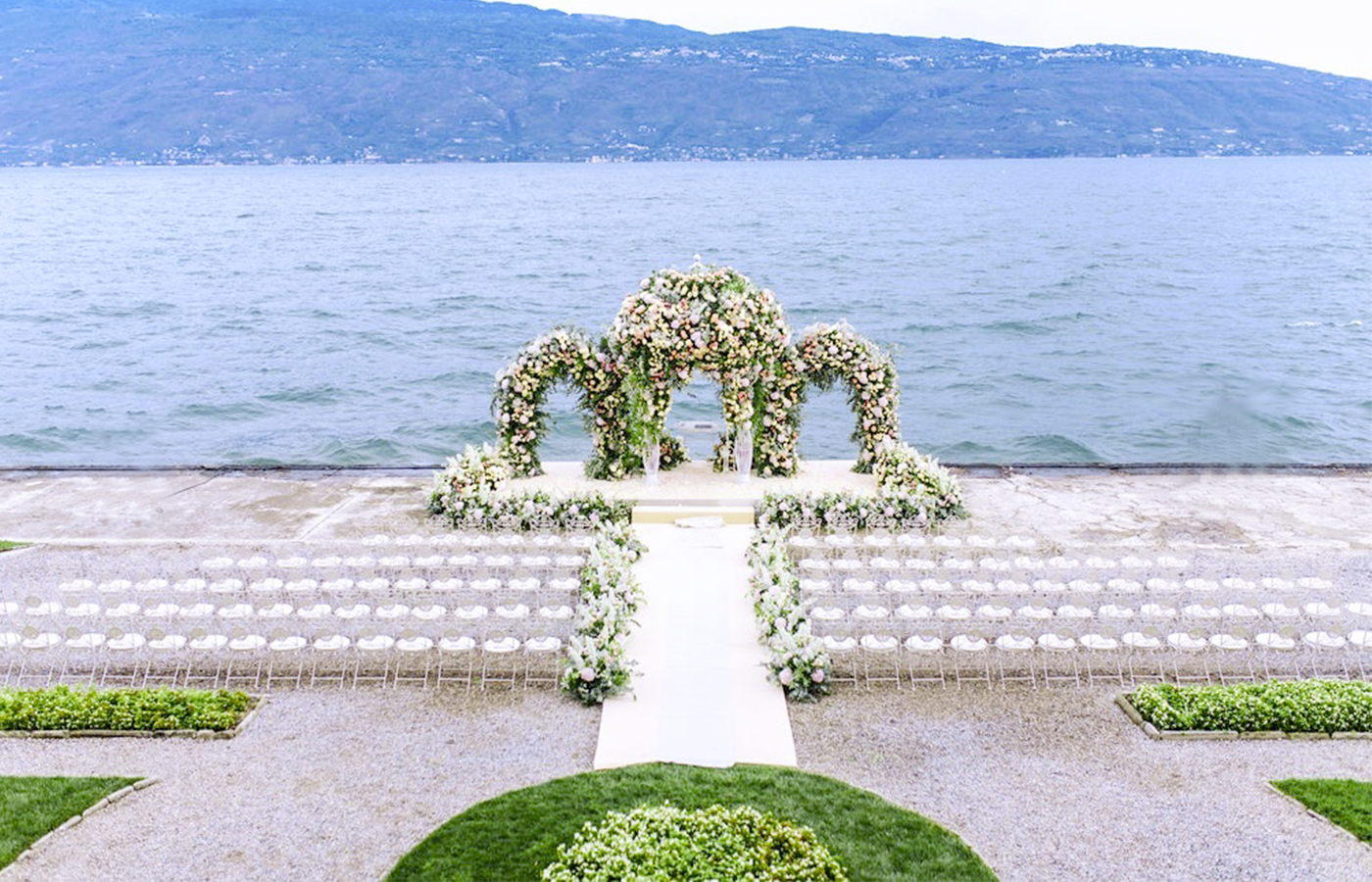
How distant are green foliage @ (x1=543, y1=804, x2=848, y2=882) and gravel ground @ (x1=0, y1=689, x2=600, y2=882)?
250 centimetres

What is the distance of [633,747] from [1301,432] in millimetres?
46256

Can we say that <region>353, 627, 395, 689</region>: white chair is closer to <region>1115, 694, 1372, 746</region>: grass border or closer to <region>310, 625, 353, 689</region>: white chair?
<region>310, 625, 353, 689</region>: white chair

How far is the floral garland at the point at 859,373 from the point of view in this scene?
25.2 meters

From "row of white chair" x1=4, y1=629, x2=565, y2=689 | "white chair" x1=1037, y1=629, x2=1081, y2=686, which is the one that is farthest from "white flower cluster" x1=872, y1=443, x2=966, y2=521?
"row of white chair" x1=4, y1=629, x2=565, y2=689

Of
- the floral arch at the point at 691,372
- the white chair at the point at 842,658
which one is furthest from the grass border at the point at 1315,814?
the floral arch at the point at 691,372

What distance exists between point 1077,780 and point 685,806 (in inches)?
196

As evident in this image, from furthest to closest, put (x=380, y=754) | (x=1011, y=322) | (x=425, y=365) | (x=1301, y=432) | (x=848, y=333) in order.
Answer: (x=1011, y=322) < (x=425, y=365) < (x=1301, y=432) < (x=848, y=333) < (x=380, y=754)

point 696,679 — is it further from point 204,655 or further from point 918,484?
point 918,484

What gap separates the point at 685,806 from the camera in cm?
1318

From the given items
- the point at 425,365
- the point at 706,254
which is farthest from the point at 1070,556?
the point at 706,254

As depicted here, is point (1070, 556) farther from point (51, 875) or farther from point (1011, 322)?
point (1011, 322)

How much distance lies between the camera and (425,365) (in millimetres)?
63031

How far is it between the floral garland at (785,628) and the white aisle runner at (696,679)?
320mm

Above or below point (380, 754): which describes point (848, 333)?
above
